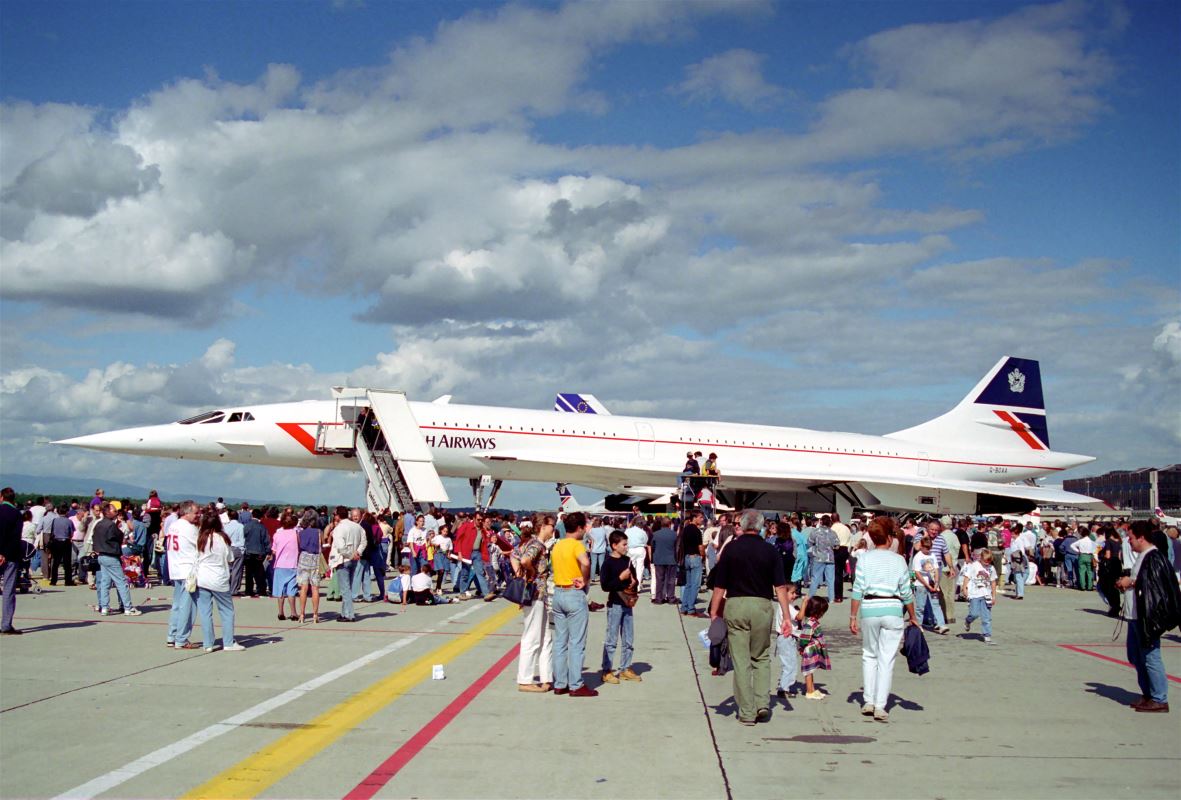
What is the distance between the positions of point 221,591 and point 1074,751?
27.7 feet

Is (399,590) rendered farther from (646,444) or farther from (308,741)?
(646,444)

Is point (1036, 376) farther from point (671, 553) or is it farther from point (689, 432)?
point (671, 553)

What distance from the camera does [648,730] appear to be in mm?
7566

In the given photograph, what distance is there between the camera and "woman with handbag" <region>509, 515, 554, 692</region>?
9.34m

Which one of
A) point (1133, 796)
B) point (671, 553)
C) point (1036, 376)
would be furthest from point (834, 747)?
point (1036, 376)

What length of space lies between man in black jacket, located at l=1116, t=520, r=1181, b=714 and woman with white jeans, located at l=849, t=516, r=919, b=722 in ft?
6.94

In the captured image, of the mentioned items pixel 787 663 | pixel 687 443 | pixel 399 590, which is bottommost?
pixel 399 590

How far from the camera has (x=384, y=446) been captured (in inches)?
1155

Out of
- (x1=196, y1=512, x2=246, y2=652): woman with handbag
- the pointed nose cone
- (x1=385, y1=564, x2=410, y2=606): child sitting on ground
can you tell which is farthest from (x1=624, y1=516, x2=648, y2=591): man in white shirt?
the pointed nose cone

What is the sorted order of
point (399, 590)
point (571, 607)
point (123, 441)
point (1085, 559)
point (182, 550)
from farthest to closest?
point (123, 441), point (1085, 559), point (399, 590), point (182, 550), point (571, 607)

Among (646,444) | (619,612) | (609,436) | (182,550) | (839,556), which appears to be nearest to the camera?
(619,612)

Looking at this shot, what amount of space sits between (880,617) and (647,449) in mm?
24864

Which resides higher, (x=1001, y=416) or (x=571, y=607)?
(x=1001, y=416)

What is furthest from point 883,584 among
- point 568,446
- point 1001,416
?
point 1001,416
